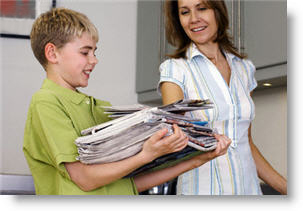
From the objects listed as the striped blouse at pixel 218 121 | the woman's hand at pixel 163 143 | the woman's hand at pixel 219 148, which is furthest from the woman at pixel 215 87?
the woman's hand at pixel 163 143

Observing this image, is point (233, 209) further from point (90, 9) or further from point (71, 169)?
point (90, 9)

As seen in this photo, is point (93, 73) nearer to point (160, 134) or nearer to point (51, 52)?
point (51, 52)

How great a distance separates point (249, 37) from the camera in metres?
1.60

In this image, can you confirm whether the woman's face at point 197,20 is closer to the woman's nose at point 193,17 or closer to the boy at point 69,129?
the woman's nose at point 193,17

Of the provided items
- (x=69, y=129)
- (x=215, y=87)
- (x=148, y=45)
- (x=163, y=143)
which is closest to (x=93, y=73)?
(x=148, y=45)

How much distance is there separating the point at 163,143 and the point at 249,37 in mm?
892

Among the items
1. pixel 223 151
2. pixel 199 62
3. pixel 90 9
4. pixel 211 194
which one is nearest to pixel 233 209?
pixel 211 194

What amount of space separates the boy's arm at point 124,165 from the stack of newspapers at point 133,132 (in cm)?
1

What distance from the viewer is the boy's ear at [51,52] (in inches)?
38.9

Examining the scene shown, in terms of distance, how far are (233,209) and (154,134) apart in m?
0.41

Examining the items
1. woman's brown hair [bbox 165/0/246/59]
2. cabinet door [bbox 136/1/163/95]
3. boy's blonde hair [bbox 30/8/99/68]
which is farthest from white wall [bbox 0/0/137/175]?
woman's brown hair [bbox 165/0/246/59]

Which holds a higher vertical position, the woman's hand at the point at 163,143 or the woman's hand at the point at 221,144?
the woman's hand at the point at 163,143

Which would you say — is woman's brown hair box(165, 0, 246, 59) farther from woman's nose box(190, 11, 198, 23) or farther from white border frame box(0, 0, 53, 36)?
white border frame box(0, 0, 53, 36)

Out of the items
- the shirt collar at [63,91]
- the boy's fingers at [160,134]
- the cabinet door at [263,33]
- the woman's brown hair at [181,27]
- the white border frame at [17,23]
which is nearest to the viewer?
the boy's fingers at [160,134]
